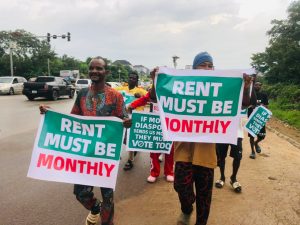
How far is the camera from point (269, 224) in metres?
4.51

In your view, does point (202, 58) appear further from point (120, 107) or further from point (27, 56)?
point (27, 56)

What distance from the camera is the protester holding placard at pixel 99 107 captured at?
3.90m

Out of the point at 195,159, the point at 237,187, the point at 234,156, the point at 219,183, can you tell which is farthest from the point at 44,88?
the point at 195,159

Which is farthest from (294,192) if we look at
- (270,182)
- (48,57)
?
(48,57)

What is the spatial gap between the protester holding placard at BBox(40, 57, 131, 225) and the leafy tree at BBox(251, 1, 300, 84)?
3592cm

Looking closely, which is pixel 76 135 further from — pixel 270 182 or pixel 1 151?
pixel 1 151

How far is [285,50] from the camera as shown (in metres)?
38.4

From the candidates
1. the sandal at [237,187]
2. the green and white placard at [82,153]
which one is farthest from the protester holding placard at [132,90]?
the green and white placard at [82,153]

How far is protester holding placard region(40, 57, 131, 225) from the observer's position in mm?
3898

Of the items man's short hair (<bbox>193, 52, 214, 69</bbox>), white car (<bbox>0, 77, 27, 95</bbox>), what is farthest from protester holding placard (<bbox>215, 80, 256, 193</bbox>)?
white car (<bbox>0, 77, 27, 95</bbox>)

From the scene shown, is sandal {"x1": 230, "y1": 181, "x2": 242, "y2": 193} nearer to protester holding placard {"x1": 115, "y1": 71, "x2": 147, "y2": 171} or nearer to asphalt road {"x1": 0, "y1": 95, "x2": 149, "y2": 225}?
asphalt road {"x1": 0, "y1": 95, "x2": 149, "y2": 225}

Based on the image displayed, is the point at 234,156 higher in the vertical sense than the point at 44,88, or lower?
higher

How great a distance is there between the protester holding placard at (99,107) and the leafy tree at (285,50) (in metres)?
35.9

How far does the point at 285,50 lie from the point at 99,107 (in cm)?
3776
